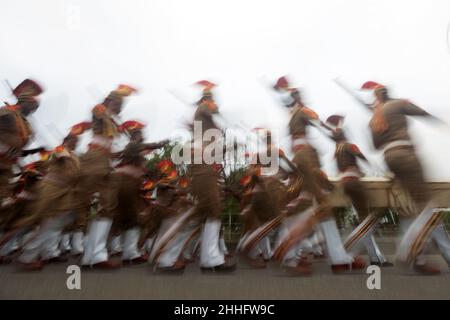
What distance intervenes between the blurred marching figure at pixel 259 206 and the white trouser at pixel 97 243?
164 cm

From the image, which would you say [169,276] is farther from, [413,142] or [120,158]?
[413,142]

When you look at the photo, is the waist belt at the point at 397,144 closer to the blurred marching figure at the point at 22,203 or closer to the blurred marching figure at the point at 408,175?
the blurred marching figure at the point at 408,175

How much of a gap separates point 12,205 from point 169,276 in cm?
258

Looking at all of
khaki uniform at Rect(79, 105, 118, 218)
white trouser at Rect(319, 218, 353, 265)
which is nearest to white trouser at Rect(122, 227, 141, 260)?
khaki uniform at Rect(79, 105, 118, 218)

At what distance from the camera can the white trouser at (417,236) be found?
11.6 feet

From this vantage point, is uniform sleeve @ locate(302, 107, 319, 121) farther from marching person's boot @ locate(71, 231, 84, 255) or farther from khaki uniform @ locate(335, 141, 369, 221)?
marching person's boot @ locate(71, 231, 84, 255)

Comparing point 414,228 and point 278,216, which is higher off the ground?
point 278,216

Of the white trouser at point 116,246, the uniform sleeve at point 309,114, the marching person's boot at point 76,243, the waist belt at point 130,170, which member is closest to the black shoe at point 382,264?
the uniform sleeve at point 309,114

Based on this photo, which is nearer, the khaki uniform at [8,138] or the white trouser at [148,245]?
the khaki uniform at [8,138]

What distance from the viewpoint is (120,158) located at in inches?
198

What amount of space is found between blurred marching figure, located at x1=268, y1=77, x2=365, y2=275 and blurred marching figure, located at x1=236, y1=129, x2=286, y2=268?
1.97 ft

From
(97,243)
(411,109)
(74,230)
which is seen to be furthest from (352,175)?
(74,230)

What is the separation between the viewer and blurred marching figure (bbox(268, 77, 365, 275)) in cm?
409
